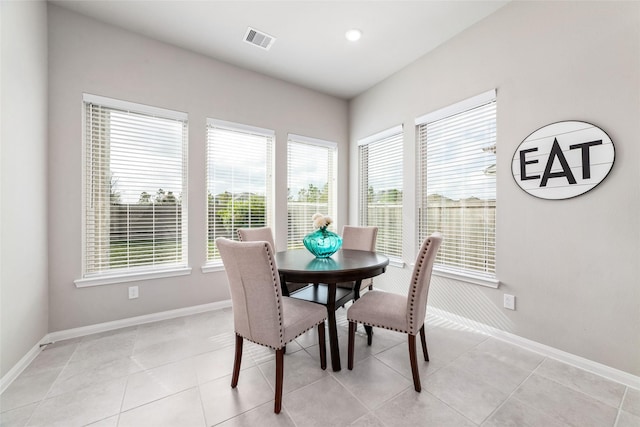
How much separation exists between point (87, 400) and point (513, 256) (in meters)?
3.34

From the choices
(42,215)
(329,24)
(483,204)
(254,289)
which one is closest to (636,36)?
(483,204)

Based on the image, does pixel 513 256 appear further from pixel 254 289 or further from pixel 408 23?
pixel 408 23

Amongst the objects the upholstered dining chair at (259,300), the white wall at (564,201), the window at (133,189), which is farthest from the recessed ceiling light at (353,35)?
the upholstered dining chair at (259,300)

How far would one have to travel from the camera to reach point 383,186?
149 inches

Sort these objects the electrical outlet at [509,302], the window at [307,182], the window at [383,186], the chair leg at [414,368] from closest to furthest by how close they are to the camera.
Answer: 1. the chair leg at [414,368]
2. the electrical outlet at [509,302]
3. the window at [383,186]
4. the window at [307,182]

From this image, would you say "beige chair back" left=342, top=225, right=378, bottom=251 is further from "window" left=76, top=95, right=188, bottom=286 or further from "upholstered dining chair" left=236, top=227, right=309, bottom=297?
"window" left=76, top=95, right=188, bottom=286

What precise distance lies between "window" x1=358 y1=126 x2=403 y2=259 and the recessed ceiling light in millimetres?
1180

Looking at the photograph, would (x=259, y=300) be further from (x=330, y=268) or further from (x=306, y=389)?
(x=306, y=389)

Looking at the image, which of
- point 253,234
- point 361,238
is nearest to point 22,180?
point 253,234

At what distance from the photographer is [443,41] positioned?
2883mm

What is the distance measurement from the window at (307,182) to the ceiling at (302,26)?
3.55 ft

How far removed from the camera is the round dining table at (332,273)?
5.91 feet

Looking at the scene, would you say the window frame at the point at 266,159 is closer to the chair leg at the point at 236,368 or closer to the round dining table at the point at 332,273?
the round dining table at the point at 332,273

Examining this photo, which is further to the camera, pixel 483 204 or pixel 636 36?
pixel 483 204
